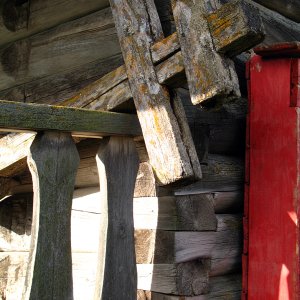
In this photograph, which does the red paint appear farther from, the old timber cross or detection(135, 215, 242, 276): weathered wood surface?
the old timber cross

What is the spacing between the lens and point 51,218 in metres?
2.41

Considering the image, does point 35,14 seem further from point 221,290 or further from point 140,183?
point 221,290

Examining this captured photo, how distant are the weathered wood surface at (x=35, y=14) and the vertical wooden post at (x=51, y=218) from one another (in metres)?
1.19

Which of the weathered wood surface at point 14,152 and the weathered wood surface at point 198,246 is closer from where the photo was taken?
the weathered wood surface at point 198,246

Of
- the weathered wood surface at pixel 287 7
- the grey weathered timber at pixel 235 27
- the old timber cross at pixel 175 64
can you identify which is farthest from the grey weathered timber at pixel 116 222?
the weathered wood surface at pixel 287 7

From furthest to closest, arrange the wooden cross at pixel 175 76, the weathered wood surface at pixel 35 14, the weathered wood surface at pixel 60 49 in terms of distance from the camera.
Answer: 1. the weathered wood surface at pixel 35 14
2. the weathered wood surface at pixel 60 49
3. the wooden cross at pixel 175 76

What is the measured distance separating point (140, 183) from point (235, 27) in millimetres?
930

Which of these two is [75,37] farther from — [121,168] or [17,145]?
[121,168]

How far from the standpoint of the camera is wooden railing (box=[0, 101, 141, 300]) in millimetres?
2365

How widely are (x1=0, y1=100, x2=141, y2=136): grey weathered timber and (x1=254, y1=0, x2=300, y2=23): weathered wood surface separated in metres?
1.41

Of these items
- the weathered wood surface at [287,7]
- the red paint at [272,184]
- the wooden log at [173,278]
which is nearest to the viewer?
the wooden log at [173,278]

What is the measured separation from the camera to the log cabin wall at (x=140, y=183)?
289 cm

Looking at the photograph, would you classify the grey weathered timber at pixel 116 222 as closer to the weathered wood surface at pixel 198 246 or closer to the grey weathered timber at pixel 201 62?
the weathered wood surface at pixel 198 246

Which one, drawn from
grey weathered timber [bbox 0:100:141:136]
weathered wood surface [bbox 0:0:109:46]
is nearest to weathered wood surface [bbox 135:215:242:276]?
grey weathered timber [bbox 0:100:141:136]
